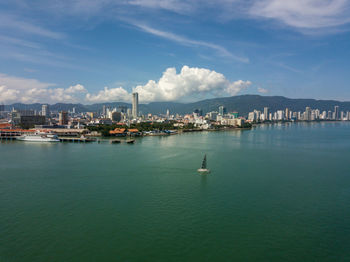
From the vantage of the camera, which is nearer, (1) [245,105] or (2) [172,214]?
(2) [172,214]

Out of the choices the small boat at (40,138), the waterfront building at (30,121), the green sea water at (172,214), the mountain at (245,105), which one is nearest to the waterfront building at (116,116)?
the waterfront building at (30,121)

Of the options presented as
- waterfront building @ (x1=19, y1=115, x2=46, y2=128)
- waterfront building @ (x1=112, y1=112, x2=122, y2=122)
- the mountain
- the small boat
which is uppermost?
A: the mountain

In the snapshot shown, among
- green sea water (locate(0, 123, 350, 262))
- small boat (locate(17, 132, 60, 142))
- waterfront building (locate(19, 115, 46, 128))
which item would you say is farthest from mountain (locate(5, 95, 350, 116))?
green sea water (locate(0, 123, 350, 262))

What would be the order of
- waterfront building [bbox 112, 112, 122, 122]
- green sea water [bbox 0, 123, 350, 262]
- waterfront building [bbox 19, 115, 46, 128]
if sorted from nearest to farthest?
green sea water [bbox 0, 123, 350, 262]
waterfront building [bbox 19, 115, 46, 128]
waterfront building [bbox 112, 112, 122, 122]

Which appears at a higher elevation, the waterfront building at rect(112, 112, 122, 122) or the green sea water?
the waterfront building at rect(112, 112, 122, 122)

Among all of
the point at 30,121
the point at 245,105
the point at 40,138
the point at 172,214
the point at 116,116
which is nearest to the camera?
the point at 172,214

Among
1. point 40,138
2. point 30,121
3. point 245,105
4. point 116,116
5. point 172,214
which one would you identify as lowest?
point 172,214

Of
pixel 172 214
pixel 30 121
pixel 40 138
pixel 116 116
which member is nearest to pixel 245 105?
pixel 116 116

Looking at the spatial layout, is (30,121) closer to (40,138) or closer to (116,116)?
(40,138)

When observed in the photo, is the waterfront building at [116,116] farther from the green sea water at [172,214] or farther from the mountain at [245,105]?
the mountain at [245,105]

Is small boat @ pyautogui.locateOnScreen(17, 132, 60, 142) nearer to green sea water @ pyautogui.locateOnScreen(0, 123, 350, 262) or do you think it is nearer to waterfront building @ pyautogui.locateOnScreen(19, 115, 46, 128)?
green sea water @ pyautogui.locateOnScreen(0, 123, 350, 262)
